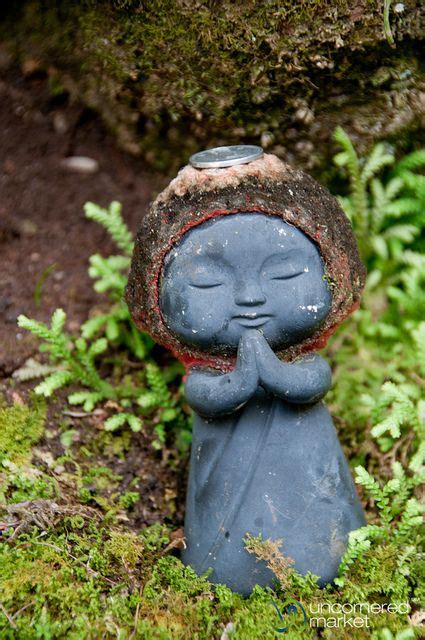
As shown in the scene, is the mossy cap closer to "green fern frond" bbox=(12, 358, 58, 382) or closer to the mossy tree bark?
the mossy tree bark

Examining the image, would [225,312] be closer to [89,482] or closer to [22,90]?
[89,482]

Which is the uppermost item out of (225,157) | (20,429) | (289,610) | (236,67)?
(236,67)

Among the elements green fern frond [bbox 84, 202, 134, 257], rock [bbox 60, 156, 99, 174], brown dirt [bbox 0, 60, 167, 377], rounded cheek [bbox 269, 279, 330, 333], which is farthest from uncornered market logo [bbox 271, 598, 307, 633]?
rock [bbox 60, 156, 99, 174]

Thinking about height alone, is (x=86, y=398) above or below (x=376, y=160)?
below

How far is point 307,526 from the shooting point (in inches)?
121

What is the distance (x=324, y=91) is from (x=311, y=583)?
108 inches

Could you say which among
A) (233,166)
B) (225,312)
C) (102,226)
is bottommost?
(102,226)

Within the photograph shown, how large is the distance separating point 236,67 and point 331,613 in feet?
9.57

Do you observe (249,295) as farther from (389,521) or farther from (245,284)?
(389,521)

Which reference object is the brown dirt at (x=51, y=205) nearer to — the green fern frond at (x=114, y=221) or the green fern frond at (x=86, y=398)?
the green fern frond at (x=86, y=398)

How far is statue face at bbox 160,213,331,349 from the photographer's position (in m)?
3.04

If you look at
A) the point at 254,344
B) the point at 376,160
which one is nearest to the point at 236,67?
the point at 376,160

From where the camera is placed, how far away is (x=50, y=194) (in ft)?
14.8

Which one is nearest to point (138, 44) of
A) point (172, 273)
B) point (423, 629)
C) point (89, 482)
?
point (172, 273)
